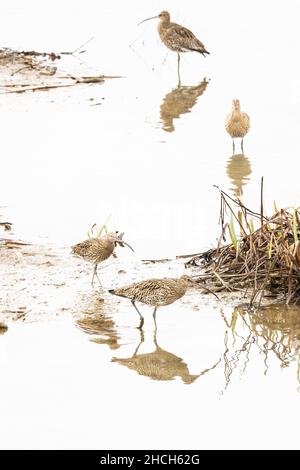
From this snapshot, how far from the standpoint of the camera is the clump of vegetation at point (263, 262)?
10.2 metres

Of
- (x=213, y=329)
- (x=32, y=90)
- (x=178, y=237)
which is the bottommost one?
(x=213, y=329)

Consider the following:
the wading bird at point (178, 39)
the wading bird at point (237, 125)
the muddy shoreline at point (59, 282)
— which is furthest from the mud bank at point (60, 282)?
the wading bird at point (178, 39)

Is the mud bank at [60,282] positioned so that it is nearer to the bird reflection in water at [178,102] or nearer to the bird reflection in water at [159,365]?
the bird reflection in water at [159,365]

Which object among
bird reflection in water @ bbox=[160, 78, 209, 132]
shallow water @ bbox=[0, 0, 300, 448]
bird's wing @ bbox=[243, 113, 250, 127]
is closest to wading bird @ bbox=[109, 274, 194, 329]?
shallow water @ bbox=[0, 0, 300, 448]

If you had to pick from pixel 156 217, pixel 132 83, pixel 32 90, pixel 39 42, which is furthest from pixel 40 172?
pixel 39 42

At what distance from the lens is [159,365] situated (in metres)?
9.12

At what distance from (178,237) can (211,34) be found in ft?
37.7

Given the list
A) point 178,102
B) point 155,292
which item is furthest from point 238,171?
point 155,292

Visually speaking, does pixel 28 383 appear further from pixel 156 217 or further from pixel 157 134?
pixel 157 134

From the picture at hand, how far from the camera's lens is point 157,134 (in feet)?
53.8

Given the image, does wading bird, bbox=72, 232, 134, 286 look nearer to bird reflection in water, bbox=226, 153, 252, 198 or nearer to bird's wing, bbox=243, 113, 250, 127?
bird reflection in water, bbox=226, 153, 252, 198

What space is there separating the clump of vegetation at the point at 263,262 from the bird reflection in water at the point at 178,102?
20.1 ft

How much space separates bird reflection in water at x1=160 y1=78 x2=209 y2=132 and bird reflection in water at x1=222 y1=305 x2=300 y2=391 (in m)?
6.98

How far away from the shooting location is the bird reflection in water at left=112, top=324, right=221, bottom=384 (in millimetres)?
8898
